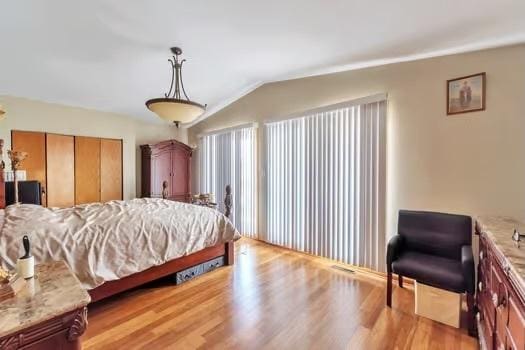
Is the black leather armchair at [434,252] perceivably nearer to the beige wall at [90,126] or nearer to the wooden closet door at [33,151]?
the beige wall at [90,126]

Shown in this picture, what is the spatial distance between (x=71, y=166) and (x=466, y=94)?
5596mm

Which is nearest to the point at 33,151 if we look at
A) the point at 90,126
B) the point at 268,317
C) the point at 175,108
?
the point at 90,126

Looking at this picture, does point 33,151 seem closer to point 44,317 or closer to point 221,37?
point 221,37

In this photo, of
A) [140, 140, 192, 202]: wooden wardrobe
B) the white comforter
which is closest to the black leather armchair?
the white comforter

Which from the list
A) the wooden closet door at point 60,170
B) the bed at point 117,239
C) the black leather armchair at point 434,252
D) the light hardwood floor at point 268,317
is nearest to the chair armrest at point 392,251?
the black leather armchair at point 434,252

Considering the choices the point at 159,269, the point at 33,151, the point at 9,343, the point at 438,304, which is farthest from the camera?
the point at 33,151

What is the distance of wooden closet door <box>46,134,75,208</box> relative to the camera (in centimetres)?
400

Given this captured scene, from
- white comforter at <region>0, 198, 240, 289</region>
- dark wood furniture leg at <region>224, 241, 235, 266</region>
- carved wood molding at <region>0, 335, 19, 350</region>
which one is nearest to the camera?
carved wood molding at <region>0, 335, 19, 350</region>

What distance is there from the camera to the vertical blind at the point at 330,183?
9.91 feet

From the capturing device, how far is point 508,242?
137 centimetres

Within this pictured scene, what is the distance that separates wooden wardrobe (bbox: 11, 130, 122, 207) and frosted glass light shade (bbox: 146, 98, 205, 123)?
271 centimetres

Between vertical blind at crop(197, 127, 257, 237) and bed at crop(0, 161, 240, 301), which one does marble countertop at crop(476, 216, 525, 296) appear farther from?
vertical blind at crop(197, 127, 257, 237)

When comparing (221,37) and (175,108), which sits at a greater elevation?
(221,37)

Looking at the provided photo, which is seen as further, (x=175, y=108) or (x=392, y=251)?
(x=175, y=108)
